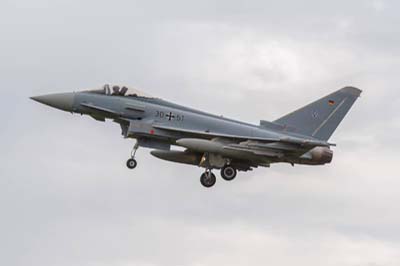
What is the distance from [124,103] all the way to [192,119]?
2.54 m

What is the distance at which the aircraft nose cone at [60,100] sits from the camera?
4809cm

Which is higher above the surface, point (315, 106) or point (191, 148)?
point (315, 106)

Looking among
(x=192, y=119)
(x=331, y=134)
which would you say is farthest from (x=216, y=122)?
(x=331, y=134)

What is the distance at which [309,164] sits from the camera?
49.5 meters

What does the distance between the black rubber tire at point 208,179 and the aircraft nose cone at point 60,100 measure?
541 centimetres

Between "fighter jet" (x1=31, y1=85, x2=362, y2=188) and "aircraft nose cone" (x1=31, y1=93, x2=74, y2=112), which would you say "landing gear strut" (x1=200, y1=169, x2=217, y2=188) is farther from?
"aircraft nose cone" (x1=31, y1=93, x2=74, y2=112)

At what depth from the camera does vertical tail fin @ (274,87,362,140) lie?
1981 inches

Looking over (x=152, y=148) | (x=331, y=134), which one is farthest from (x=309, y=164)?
(x=152, y=148)

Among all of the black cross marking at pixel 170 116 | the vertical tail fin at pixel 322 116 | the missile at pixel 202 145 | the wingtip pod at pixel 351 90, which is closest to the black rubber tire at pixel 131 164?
the missile at pixel 202 145

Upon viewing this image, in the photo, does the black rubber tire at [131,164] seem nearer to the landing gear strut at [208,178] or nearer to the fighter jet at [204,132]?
the fighter jet at [204,132]

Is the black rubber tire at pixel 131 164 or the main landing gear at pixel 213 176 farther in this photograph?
the main landing gear at pixel 213 176

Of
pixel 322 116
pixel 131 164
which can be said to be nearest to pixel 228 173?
pixel 131 164

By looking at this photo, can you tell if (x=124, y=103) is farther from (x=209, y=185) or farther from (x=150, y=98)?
(x=209, y=185)

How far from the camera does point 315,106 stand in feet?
166
